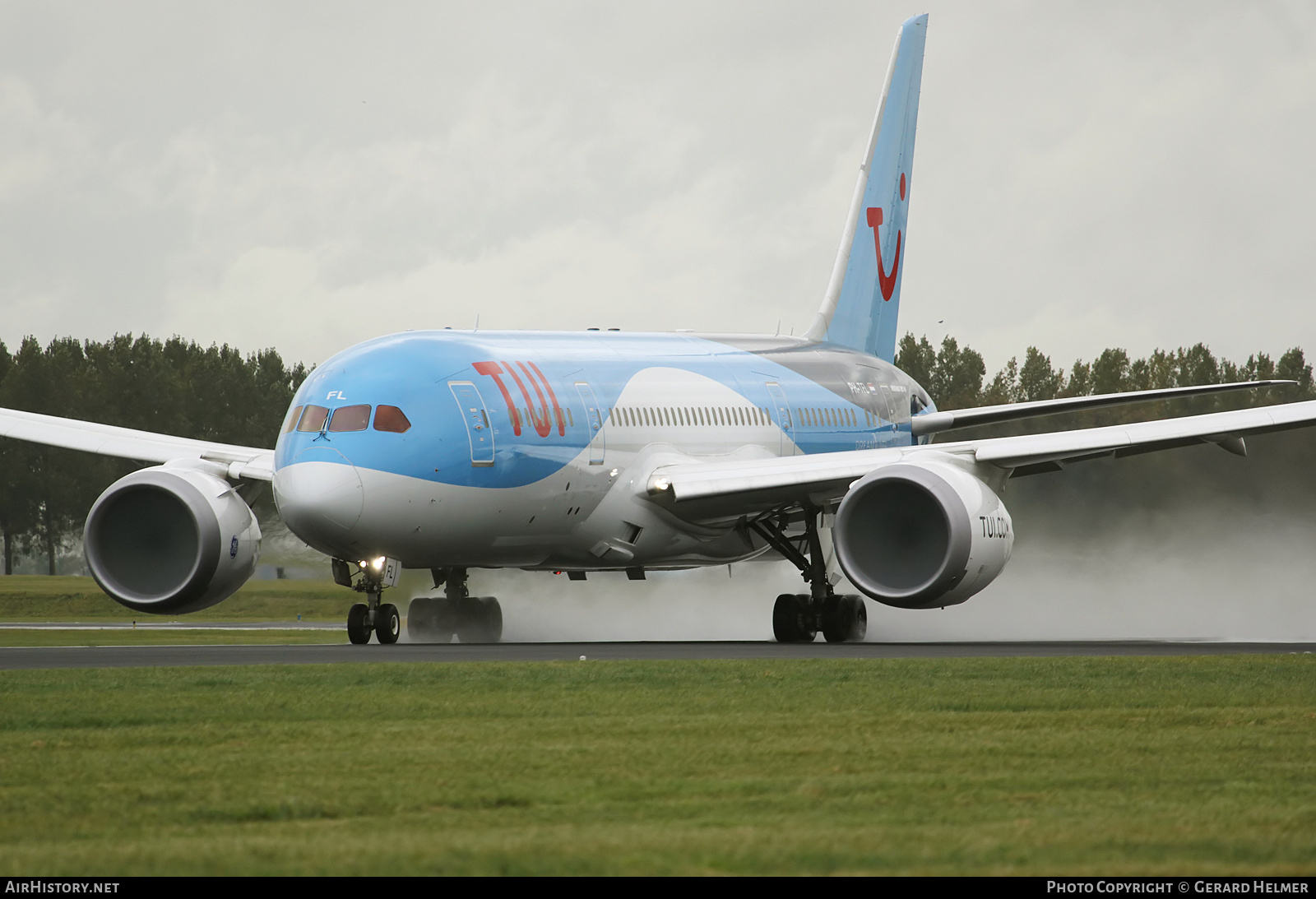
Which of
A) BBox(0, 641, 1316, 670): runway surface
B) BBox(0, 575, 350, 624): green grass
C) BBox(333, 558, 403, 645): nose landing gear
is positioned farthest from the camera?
BBox(0, 575, 350, 624): green grass

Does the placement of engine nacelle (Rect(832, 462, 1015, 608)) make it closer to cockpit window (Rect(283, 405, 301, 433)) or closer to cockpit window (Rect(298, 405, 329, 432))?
cockpit window (Rect(298, 405, 329, 432))

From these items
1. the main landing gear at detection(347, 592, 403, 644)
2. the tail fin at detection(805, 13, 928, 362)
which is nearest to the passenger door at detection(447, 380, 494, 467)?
the main landing gear at detection(347, 592, 403, 644)

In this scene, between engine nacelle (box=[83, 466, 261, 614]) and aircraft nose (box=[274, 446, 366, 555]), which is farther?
engine nacelle (box=[83, 466, 261, 614])

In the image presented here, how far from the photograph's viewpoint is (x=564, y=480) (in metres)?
24.8

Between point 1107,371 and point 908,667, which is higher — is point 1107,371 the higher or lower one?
the higher one

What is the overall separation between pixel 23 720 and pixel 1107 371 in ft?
256

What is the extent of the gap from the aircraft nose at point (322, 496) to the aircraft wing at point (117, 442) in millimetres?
4139

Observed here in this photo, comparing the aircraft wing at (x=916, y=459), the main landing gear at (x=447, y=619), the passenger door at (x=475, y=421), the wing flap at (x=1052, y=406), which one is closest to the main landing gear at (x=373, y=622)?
the passenger door at (x=475, y=421)

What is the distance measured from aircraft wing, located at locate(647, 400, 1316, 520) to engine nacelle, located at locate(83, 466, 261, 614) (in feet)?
17.6

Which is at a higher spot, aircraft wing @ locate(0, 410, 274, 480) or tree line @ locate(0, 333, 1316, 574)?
tree line @ locate(0, 333, 1316, 574)

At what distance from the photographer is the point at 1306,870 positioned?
7734 mm

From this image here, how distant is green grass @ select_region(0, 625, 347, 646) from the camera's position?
2731 cm

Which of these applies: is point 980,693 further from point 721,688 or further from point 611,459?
point 611,459
